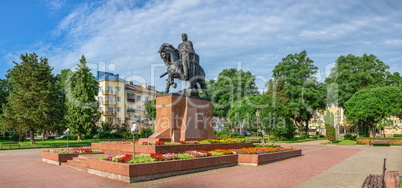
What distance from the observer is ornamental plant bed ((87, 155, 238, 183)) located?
9977 millimetres

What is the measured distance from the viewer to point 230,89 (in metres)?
54.8

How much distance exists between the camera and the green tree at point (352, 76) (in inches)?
1791

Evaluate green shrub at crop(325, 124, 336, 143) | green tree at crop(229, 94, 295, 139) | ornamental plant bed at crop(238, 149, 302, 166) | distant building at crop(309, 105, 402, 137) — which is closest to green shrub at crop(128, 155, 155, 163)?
ornamental plant bed at crop(238, 149, 302, 166)

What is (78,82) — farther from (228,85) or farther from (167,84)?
(167,84)

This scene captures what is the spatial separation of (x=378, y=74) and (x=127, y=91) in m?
48.7

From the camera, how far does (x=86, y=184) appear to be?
9.62 m

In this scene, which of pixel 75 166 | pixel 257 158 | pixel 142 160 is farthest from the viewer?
pixel 257 158

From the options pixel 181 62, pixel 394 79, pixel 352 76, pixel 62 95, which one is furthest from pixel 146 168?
pixel 394 79

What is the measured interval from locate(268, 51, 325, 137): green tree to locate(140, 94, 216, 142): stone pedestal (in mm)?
32601

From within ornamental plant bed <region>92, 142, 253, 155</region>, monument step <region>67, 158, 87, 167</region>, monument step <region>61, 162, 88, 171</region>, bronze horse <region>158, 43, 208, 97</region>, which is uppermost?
bronze horse <region>158, 43, 208, 97</region>

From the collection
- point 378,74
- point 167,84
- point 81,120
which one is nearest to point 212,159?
point 167,84

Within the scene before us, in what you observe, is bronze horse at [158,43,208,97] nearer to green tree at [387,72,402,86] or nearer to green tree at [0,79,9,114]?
green tree at [387,72,402,86]

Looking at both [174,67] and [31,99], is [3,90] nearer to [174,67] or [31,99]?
[31,99]

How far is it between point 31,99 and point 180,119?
2233 cm
